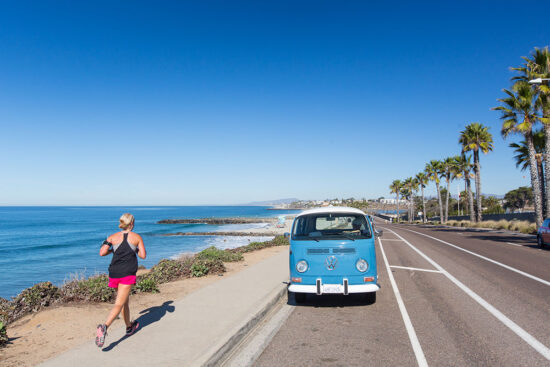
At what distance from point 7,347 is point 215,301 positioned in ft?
11.7

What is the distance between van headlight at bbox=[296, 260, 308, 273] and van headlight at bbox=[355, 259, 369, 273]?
102 cm

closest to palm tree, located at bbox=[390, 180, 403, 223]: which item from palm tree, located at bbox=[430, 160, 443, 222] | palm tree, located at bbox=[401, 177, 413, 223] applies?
palm tree, located at bbox=[401, 177, 413, 223]

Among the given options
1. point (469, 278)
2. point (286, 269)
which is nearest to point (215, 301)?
point (286, 269)

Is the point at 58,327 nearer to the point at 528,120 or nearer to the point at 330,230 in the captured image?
the point at 330,230

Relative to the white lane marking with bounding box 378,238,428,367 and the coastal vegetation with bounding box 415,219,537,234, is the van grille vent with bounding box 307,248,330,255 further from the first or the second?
the coastal vegetation with bounding box 415,219,537,234

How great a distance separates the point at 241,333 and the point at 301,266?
209 centimetres

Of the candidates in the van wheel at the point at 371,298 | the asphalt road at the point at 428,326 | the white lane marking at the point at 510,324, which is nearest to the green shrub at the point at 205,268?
the asphalt road at the point at 428,326

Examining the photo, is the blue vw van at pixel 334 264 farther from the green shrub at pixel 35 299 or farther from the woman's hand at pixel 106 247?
the green shrub at pixel 35 299

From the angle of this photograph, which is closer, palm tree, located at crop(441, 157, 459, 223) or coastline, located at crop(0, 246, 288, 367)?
coastline, located at crop(0, 246, 288, 367)

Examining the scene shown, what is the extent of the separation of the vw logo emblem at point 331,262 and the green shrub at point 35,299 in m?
6.03

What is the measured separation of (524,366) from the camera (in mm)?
4527

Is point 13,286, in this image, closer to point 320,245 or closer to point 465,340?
point 320,245

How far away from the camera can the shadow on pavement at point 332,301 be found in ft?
26.2

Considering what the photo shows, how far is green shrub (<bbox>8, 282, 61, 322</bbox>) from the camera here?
7594 mm
